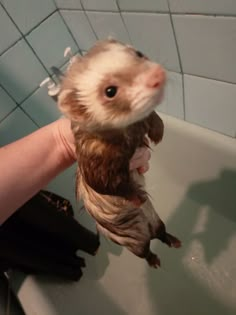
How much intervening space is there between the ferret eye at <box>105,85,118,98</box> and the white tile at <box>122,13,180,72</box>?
1.24ft

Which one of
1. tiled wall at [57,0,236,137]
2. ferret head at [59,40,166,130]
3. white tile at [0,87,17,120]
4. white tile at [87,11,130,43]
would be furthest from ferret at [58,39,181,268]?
white tile at [0,87,17,120]

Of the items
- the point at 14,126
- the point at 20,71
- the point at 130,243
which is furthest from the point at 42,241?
the point at 20,71

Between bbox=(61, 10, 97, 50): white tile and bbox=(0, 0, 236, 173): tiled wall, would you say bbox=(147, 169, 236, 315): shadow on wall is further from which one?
bbox=(61, 10, 97, 50): white tile

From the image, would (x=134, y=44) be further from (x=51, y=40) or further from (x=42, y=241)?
(x=42, y=241)

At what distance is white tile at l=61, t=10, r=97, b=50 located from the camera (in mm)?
1015

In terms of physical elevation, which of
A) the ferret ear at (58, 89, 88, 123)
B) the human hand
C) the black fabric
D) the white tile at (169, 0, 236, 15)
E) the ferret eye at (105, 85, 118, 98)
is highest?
the ferret eye at (105, 85, 118, 98)

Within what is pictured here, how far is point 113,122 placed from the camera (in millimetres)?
452

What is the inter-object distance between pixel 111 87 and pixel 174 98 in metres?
0.56

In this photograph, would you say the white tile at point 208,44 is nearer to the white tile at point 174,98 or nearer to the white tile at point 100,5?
the white tile at point 174,98

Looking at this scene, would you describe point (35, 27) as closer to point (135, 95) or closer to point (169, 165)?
point (169, 165)

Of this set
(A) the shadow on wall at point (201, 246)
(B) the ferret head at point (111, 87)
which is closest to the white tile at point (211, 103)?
(A) the shadow on wall at point (201, 246)

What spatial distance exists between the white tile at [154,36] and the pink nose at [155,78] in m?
0.37

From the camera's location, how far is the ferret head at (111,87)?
41 centimetres

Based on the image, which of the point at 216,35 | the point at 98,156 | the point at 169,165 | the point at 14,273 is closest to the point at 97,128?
the point at 98,156
